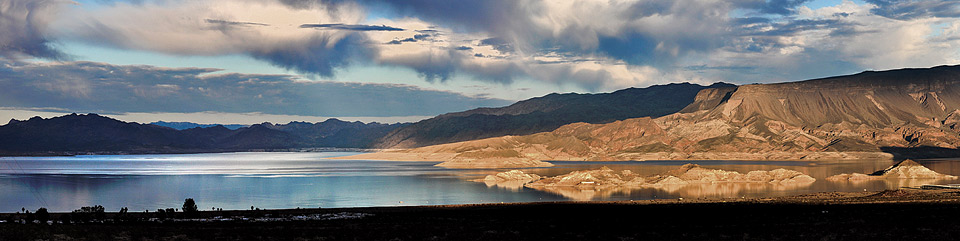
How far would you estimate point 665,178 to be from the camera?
12562cm

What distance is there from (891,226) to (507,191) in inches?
2929

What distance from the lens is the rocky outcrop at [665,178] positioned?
11869 cm

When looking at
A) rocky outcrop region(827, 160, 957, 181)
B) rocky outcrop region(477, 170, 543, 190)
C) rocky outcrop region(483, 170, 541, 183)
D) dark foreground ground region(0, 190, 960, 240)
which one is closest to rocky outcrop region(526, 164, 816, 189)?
rocky outcrop region(477, 170, 543, 190)

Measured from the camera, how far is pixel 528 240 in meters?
32.3

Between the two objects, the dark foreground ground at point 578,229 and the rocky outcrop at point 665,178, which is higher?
the rocky outcrop at point 665,178


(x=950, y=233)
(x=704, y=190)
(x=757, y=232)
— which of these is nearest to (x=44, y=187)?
(x=704, y=190)

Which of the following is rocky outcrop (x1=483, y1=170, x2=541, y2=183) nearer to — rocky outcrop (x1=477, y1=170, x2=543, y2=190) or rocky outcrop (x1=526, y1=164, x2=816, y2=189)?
rocky outcrop (x1=477, y1=170, x2=543, y2=190)

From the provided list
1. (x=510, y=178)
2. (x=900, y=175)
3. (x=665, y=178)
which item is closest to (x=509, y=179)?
(x=510, y=178)

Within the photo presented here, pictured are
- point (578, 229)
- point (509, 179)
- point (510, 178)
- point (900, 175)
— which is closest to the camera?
point (578, 229)

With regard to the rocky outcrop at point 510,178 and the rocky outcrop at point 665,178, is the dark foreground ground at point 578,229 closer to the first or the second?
the rocky outcrop at point 665,178

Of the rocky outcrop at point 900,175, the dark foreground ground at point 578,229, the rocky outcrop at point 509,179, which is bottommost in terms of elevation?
the dark foreground ground at point 578,229

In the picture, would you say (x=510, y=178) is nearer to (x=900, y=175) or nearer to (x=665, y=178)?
(x=665, y=178)

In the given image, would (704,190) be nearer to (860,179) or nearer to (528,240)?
(860,179)

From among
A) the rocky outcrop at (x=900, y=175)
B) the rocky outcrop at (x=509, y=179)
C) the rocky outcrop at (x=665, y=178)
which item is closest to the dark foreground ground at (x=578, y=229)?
the rocky outcrop at (x=665, y=178)
